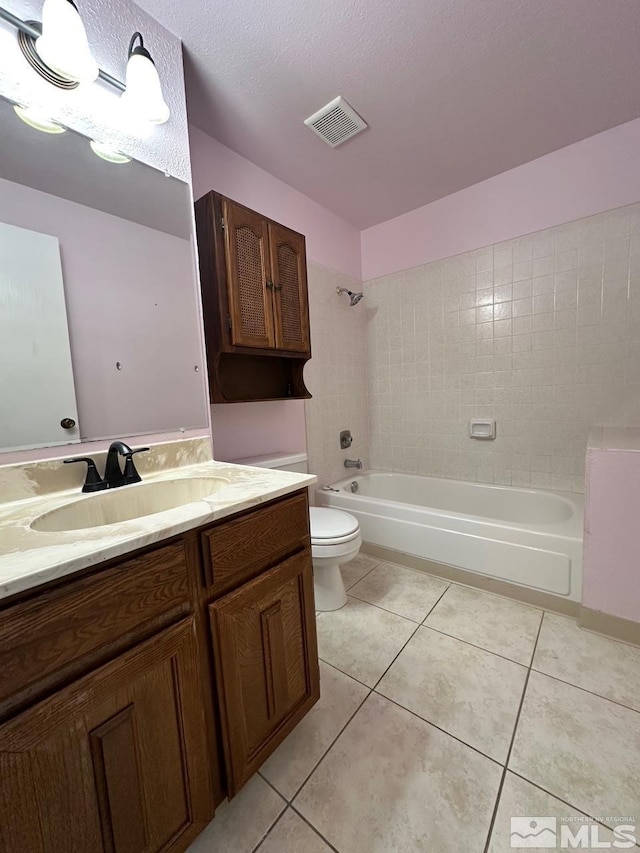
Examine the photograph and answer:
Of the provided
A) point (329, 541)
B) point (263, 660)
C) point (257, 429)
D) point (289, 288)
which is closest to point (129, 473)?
point (263, 660)

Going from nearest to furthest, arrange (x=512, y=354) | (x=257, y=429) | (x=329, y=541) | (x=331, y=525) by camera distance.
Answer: (x=329, y=541), (x=331, y=525), (x=257, y=429), (x=512, y=354)

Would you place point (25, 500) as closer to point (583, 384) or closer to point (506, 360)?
point (506, 360)

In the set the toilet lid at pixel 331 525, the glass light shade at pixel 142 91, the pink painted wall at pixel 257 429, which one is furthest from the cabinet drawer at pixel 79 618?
the glass light shade at pixel 142 91

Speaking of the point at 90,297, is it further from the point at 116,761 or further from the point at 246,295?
the point at 116,761

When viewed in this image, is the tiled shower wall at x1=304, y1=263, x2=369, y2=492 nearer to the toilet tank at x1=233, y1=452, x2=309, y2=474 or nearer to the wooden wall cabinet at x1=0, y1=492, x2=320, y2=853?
the toilet tank at x1=233, y1=452, x2=309, y2=474

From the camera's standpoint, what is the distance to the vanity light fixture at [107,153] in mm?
1013

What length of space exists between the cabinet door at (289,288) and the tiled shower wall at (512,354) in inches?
28.1

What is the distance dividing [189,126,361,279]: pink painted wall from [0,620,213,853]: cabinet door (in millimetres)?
1958

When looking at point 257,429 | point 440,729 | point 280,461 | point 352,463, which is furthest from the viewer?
point 352,463

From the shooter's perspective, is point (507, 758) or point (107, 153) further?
point (107, 153)

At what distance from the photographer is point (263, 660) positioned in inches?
32.6

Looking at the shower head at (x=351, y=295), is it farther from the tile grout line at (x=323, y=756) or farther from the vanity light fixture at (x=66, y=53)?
the tile grout line at (x=323, y=756)

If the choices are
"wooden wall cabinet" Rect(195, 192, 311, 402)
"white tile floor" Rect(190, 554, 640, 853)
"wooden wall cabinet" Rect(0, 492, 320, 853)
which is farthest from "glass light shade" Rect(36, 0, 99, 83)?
"white tile floor" Rect(190, 554, 640, 853)

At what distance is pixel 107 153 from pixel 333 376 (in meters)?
1.68
